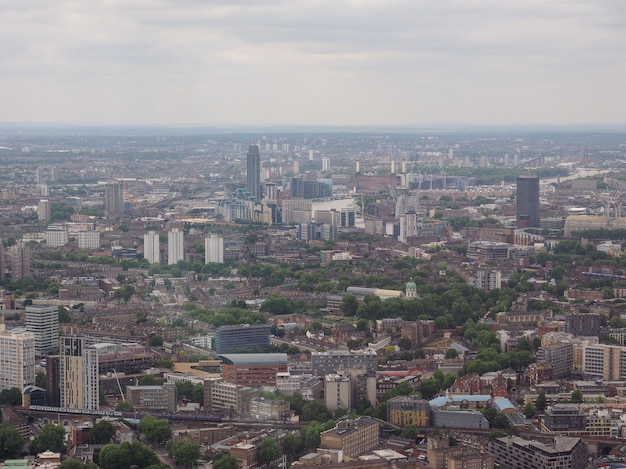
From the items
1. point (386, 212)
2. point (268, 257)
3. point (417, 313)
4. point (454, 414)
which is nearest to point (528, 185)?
point (386, 212)

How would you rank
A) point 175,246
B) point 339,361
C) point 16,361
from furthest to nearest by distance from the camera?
point 175,246 → point 339,361 → point 16,361

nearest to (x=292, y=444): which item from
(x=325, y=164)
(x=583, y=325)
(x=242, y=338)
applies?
(x=242, y=338)

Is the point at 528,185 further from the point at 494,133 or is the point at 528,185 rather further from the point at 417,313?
the point at 494,133

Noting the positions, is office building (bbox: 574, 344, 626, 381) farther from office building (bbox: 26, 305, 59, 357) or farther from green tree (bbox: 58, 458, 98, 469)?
green tree (bbox: 58, 458, 98, 469)

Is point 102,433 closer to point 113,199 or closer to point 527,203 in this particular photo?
point 527,203

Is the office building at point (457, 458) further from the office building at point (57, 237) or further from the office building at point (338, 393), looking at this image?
the office building at point (57, 237)

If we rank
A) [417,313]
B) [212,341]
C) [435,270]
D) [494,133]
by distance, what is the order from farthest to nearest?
1. [494,133]
2. [435,270]
3. [417,313]
4. [212,341]
